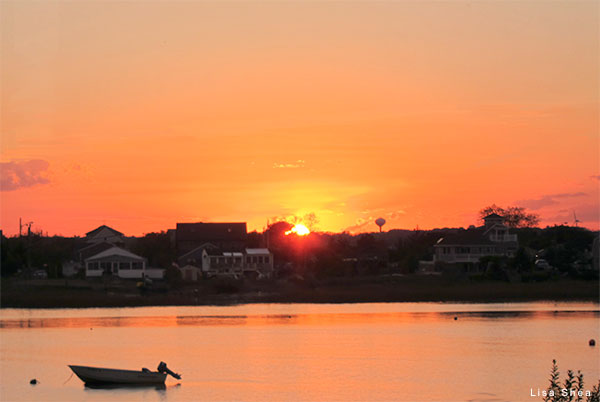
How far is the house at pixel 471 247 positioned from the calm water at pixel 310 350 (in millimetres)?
23971

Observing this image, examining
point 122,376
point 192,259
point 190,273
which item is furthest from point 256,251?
point 122,376

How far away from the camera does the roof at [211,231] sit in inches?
5207

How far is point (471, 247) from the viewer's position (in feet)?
387

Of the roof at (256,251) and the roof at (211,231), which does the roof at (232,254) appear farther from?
the roof at (211,231)

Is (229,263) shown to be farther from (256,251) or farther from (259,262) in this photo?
(256,251)

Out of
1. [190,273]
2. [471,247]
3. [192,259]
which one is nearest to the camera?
[190,273]

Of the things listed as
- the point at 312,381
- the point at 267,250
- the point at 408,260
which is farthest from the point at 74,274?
the point at 312,381

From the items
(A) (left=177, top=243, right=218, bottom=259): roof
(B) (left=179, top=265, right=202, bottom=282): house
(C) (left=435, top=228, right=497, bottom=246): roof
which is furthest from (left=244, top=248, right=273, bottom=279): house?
(C) (left=435, top=228, right=497, bottom=246): roof

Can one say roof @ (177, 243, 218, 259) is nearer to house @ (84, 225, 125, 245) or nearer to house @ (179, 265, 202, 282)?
house @ (179, 265, 202, 282)

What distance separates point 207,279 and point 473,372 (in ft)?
215

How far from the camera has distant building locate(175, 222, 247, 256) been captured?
132 meters

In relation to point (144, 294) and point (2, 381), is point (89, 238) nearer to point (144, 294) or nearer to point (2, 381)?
point (144, 294)

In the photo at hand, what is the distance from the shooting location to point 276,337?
67.8 m

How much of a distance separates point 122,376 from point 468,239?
80407 mm
